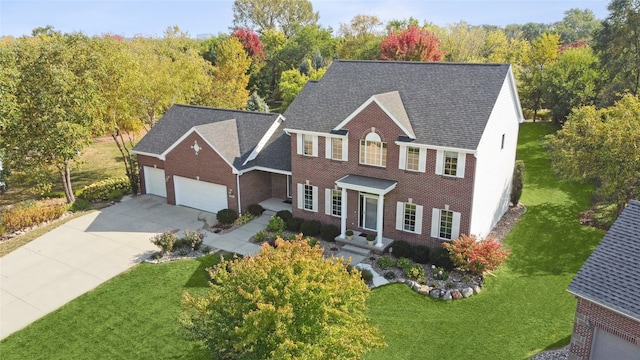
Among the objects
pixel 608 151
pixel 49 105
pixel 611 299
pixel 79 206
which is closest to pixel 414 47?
pixel 608 151

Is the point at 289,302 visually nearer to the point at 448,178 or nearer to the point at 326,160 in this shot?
the point at 448,178

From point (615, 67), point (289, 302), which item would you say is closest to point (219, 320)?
point (289, 302)

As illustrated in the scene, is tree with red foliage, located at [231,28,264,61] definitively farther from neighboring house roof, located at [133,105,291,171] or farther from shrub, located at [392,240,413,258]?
shrub, located at [392,240,413,258]

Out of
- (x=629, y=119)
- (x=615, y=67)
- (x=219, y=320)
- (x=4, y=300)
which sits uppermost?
(x=615, y=67)

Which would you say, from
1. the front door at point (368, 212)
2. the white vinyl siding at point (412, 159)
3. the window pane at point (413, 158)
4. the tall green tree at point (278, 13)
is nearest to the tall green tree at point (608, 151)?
the white vinyl siding at point (412, 159)

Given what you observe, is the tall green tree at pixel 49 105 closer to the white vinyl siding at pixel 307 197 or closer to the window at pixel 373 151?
the white vinyl siding at pixel 307 197

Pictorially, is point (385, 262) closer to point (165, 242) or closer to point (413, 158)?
point (413, 158)
